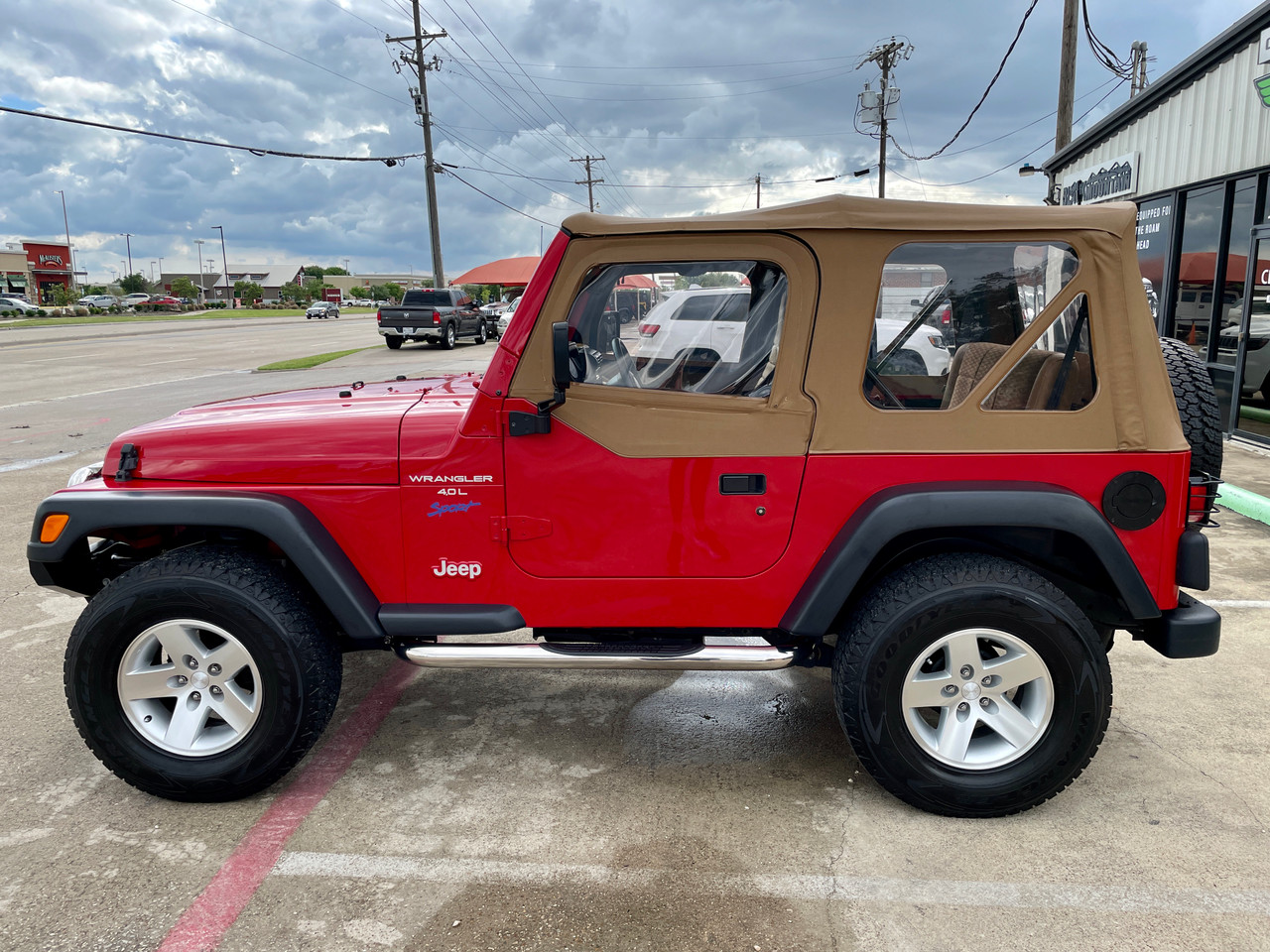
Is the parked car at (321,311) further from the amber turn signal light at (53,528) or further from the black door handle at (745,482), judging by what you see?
the black door handle at (745,482)

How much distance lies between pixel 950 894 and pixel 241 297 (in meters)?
117

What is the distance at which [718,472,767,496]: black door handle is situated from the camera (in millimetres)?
2865

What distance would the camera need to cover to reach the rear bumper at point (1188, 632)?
2918 mm

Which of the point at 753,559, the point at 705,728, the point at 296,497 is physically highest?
the point at 296,497

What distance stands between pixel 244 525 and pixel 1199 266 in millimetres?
11166

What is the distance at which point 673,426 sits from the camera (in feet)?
9.47

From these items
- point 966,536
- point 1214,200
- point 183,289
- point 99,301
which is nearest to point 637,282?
point 966,536

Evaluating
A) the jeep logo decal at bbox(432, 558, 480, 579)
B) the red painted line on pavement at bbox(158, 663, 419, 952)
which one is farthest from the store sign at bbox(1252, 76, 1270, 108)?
the red painted line on pavement at bbox(158, 663, 419, 952)

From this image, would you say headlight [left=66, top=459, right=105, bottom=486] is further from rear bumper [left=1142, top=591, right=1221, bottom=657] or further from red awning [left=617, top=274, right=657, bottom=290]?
rear bumper [left=1142, top=591, right=1221, bottom=657]

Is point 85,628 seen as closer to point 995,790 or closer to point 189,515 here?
point 189,515

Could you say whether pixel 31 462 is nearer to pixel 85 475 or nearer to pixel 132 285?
pixel 85 475

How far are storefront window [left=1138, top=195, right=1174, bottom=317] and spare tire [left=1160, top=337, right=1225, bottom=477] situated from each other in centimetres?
872

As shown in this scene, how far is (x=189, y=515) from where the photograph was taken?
293 centimetres

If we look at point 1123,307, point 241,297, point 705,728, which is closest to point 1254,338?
point 1123,307
